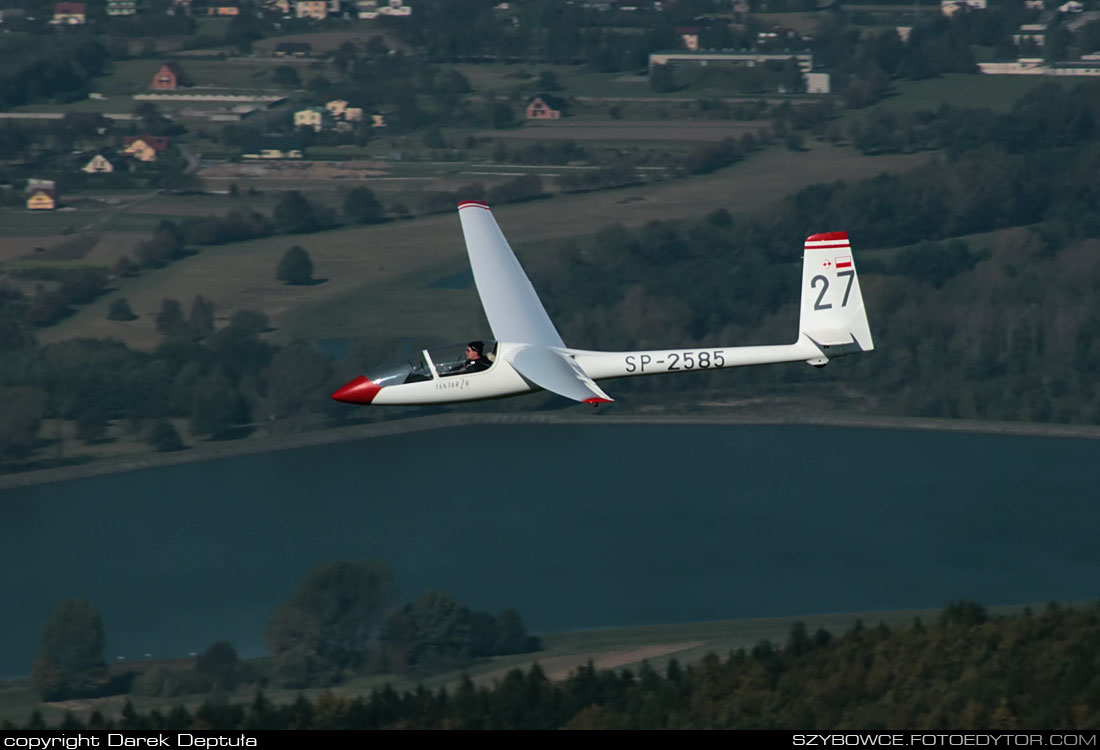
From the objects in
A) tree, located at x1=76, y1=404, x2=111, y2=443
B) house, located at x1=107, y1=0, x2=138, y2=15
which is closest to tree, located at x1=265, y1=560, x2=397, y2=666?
tree, located at x1=76, y1=404, x2=111, y2=443

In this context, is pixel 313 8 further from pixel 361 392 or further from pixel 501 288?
pixel 361 392

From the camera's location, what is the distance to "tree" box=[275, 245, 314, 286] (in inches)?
3767

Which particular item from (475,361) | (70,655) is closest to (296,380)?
(70,655)

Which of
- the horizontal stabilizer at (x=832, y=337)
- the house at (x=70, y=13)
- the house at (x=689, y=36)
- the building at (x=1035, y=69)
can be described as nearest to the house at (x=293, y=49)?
the house at (x=70, y=13)

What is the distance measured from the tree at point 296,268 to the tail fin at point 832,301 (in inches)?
2852

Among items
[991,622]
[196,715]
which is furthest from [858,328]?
[196,715]

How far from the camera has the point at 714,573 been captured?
62.7 m

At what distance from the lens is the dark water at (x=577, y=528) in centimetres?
6091

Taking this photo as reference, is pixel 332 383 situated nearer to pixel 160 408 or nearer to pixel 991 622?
pixel 160 408

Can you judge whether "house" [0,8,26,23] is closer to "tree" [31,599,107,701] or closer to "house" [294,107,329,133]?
"house" [294,107,329,133]

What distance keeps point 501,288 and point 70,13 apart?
147 m

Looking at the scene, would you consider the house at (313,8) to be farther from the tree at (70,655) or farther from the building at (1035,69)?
the tree at (70,655)

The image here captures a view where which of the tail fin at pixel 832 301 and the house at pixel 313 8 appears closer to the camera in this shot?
the tail fin at pixel 832 301
